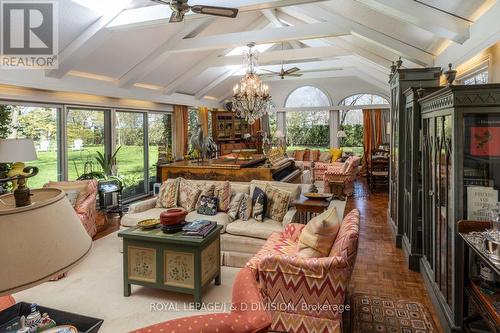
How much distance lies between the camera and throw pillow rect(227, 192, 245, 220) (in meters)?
4.16

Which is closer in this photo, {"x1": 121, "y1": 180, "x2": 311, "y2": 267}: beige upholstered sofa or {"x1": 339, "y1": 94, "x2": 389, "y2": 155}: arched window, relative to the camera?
{"x1": 121, "y1": 180, "x2": 311, "y2": 267}: beige upholstered sofa

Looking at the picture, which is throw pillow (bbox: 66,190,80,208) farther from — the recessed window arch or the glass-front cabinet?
the recessed window arch

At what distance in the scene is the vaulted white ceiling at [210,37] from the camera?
11.6 feet

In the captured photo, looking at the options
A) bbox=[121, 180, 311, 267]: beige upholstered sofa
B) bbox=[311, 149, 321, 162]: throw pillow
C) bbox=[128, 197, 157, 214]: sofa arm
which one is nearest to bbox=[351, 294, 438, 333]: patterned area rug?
bbox=[121, 180, 311, 267]: beige upholstered sofa

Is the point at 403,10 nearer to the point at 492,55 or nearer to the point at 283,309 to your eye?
the point at 492,55

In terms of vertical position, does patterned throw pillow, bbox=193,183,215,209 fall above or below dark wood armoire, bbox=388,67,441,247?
below

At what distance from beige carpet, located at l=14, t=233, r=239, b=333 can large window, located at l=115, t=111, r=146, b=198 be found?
14.4 ft

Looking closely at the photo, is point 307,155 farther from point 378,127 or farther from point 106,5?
point 106,5

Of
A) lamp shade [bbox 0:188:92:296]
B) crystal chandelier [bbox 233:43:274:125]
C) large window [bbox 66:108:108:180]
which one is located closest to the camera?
lamp shade [bbox 0:188:92:296]

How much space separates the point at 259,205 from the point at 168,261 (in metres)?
1.41

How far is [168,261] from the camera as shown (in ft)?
9.96

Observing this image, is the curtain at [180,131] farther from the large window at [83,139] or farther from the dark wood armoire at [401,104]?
the dark wood armoire at [401,104]

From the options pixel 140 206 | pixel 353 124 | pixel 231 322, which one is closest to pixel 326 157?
pixel 353 124

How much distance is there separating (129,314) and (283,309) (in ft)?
4.43
